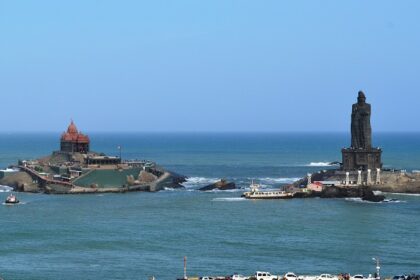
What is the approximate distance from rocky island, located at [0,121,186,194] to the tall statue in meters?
27.3

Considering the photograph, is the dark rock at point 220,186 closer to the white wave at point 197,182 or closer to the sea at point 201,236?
the white wave at point 197,182

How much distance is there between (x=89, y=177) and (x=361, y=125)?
1618 inches

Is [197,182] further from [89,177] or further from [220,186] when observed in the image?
[89,177]

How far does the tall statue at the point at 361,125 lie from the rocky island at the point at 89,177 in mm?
27266

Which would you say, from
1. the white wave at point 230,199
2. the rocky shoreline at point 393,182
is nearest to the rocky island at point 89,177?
the white wave at point 230,199

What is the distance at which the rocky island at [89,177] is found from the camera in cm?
14650

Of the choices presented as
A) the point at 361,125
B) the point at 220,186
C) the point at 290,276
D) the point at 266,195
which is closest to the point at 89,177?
the point at 220,186

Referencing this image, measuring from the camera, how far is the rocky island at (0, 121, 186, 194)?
146500mm

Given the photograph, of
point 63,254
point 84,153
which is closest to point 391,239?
point 63,254

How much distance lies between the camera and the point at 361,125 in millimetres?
155875

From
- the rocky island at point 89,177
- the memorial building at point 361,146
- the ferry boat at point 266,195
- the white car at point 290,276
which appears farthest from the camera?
the memorial building at point 361,146

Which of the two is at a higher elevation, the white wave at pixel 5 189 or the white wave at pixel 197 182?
the white wave at pixel 197 182

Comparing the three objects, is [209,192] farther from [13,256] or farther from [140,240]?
[13,256]

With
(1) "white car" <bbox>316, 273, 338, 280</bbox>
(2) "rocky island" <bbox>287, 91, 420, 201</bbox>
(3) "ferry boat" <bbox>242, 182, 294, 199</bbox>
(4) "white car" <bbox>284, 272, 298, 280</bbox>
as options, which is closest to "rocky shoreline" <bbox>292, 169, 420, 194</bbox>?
(2) "rocky island" <bbox>287, 91, 420, 201</bbox>
